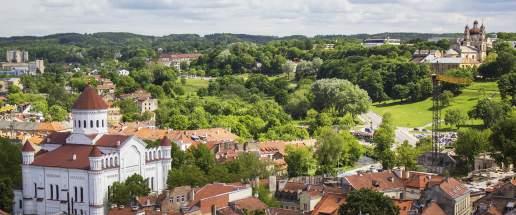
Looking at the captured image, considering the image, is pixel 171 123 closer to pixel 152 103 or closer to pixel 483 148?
pixel 152 103

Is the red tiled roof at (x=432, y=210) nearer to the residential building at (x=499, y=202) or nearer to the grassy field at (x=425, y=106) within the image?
the residential building at (x=499, y=202)

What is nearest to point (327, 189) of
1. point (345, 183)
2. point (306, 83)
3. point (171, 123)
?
point (345, 183)

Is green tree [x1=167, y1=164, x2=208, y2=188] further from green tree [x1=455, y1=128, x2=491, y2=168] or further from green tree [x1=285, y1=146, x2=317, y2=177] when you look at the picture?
green tree [x1=455, y1=128, x2=491, y2=168]

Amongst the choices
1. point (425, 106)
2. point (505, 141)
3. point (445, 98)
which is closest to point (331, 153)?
point (505, 141)

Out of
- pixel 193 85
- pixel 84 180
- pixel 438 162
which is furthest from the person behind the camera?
pixel 193 85

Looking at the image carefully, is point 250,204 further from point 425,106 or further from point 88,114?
point 425,106

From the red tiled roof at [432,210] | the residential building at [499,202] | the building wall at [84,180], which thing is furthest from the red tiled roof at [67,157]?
the residential building at [499,202]
